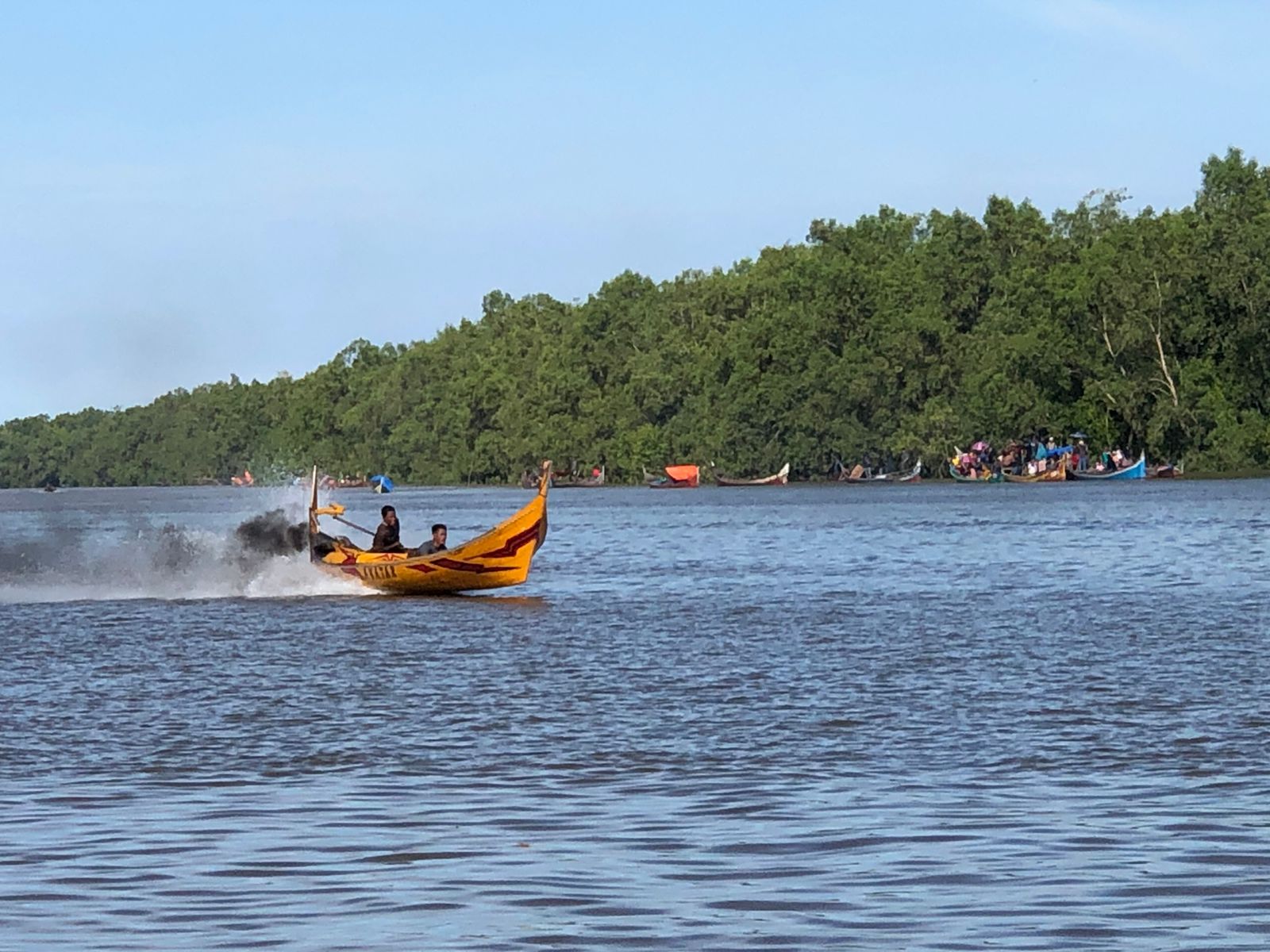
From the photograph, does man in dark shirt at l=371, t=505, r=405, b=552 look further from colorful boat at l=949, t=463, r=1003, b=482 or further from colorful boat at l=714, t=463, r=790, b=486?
colorful boat at l=714, t=463, r=790, b=486

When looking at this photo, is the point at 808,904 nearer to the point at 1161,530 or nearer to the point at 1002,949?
the point at 1002,949

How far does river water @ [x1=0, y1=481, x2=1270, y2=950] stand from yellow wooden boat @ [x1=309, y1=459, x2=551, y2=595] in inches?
26.1

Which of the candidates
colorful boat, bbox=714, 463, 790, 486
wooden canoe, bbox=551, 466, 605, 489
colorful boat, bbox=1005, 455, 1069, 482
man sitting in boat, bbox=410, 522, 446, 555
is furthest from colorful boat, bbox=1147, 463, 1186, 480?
man sitting in boat, bbox=410, 522, 446, 555

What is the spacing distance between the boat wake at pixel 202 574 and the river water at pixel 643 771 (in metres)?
2.35

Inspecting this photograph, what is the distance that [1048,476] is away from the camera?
14662 centimetres

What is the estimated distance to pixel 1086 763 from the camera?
58.3 ft

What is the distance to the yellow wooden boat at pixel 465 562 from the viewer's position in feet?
134

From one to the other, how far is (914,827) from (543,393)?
185 metres

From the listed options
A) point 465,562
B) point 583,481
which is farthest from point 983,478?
point 465,562

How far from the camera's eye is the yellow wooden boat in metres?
40.7

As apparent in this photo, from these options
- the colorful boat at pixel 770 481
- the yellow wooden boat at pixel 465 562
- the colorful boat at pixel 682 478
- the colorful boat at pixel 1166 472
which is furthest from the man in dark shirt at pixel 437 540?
the colorful boat at pixel 682 478

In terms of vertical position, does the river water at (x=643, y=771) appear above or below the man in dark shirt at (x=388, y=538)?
below

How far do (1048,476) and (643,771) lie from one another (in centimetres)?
13127

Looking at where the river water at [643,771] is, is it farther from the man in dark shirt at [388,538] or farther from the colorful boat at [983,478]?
the colorful boat at [983,478]
